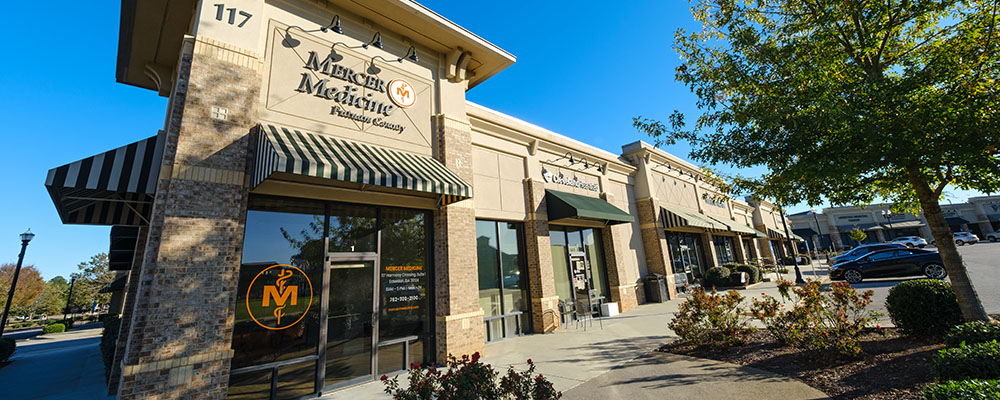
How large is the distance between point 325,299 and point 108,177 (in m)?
4.18

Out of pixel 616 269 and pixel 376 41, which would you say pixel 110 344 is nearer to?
pixel 376 41

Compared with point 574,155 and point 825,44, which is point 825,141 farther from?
point 574,155

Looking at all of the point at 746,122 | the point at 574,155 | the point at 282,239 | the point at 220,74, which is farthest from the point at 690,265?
the point at 220,74

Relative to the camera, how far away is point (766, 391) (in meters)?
5.64

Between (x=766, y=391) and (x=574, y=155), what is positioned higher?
(x=574, y=155)

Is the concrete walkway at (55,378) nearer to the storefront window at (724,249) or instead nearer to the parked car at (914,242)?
the storefront window at (724,249)

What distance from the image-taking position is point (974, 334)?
4.84m

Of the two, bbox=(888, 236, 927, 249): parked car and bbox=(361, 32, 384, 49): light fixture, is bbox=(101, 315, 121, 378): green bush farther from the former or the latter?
bbox=(888, 236, 927, 249): parked car

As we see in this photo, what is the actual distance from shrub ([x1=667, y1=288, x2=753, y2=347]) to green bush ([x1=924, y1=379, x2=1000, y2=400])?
4.98 m

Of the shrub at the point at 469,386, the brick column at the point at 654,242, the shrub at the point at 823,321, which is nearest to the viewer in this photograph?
the shrub at the point at 469,386

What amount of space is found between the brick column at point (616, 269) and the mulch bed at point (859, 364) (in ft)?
23.0

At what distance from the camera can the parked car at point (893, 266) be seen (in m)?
15.2

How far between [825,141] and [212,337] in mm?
11870

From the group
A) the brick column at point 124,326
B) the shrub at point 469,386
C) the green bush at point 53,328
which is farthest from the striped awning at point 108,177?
the green bush at point 53,328
